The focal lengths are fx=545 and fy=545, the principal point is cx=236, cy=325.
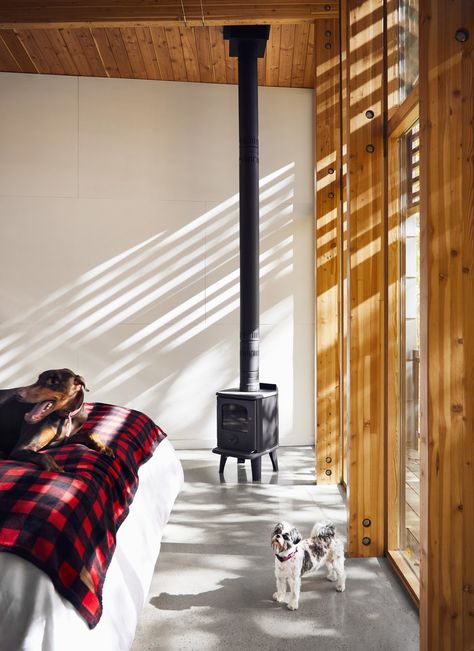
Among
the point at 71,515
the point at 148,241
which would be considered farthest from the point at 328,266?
the point at 71,515

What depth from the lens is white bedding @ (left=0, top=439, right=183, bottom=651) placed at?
1.52 metres

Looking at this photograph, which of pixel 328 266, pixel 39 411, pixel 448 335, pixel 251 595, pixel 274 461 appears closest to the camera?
pixel 448 335

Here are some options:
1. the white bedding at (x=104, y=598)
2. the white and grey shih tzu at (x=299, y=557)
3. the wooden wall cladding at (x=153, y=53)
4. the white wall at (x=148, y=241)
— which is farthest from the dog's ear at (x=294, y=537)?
the wooden wall cladding at (x=153, y=53)

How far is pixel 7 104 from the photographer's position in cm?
503

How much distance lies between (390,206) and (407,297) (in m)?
0.51

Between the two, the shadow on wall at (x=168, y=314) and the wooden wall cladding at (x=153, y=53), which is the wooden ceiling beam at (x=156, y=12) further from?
the shadow on wall at (x=168, y=314)

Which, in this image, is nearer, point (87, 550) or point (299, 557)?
point (87, 550)

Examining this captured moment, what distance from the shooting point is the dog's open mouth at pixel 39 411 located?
92.2 inches

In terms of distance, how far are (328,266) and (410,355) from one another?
5.42 feet

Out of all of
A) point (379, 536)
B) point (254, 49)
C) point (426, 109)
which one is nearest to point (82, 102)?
point (254, 49)

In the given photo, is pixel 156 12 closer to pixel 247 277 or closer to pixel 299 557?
pixel 247 277

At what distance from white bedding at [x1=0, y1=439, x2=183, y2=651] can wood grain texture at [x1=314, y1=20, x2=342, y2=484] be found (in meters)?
1.70

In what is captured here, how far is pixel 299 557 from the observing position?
2.42 m

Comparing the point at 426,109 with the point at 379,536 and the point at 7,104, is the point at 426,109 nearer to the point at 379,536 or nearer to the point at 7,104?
the point at 379,536
